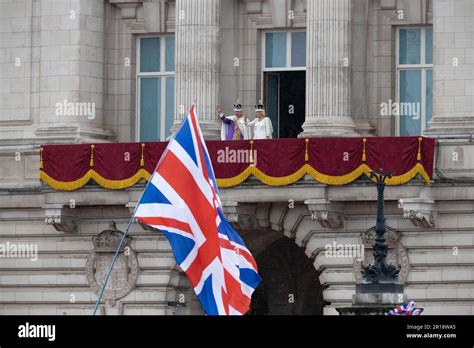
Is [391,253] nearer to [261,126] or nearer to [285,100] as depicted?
[261,126]

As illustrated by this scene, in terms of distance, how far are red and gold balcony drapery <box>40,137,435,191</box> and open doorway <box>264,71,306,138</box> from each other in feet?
12.1

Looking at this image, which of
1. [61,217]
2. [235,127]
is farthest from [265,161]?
[61,217]

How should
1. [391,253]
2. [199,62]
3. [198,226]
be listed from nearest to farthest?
1. [198,226]
2. [391,253]
3. [199,62]

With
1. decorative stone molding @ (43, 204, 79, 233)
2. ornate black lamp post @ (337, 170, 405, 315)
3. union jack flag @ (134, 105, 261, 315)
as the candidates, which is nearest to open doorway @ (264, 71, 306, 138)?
decorative stone molding @ (43, 204, 79, 233)

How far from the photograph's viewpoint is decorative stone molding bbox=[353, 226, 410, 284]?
59.4 m

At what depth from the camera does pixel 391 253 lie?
196 ft

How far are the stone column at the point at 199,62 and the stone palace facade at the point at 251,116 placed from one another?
0.14ft

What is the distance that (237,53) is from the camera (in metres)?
63.6

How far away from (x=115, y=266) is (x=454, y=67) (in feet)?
40.0

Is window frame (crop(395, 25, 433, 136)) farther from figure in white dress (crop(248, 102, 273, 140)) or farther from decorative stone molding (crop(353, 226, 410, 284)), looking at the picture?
figure in white dress (crop(248, 102, 273, 140))
